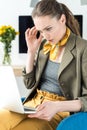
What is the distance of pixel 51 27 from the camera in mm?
1516

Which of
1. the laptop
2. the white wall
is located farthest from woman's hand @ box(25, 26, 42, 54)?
the white wall

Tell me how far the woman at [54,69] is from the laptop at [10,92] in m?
0.04

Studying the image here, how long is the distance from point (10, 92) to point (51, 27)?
40 centimetres

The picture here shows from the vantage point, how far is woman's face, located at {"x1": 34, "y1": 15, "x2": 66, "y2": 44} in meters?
1.51

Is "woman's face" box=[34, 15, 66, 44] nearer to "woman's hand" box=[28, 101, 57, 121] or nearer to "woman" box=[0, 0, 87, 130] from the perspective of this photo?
"woman" box=[0, 0, 87, 130]

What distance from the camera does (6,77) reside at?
1.34 m

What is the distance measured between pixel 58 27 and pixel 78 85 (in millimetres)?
311

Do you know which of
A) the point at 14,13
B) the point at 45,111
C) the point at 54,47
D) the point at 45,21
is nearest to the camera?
the point at 45,111

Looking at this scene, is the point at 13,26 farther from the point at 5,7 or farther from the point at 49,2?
the point at 49,2

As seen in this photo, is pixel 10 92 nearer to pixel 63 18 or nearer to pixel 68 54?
pixel 68 54

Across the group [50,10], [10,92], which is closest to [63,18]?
[50,10]

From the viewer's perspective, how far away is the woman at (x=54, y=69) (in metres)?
1.36

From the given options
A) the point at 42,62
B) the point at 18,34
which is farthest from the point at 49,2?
the point at 18,34

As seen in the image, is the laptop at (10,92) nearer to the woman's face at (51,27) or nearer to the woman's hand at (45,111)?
the woman's hand at (45,111)
